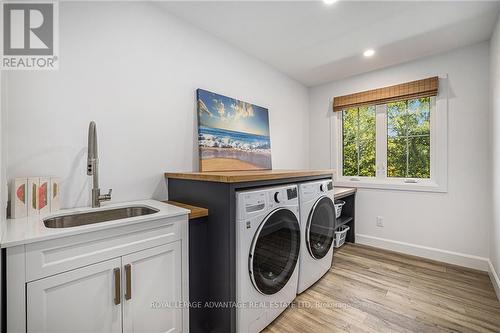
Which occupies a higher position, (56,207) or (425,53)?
(425,53)

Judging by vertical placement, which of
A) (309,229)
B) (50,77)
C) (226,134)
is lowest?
(309,229)

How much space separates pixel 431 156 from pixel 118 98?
3212mm

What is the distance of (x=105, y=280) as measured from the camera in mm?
1040

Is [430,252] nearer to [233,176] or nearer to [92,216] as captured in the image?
[233,176]

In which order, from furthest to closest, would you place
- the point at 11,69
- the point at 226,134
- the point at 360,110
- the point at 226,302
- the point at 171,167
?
the point at 360,110, the point at 226,134, the point at 171,167, the point at 226,302, the point at 11,69

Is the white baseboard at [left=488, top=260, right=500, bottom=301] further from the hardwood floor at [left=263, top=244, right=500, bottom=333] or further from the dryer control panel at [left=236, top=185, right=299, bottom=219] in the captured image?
the dryer control panel at [left=236, top=185, right=299, bottom=219]

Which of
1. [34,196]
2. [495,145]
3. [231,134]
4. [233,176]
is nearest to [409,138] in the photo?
[495,145]

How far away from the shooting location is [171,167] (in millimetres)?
1855

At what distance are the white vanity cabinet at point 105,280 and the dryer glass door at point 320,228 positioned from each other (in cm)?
107

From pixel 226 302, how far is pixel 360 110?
2925 millimetres

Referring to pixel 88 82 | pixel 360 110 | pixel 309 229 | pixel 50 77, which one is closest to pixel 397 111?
pixel 360 110

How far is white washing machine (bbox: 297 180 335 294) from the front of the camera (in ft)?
6.14

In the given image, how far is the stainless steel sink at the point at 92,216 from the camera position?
1.25 m

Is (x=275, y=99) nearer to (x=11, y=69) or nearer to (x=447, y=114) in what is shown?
(x=447, y=114)
